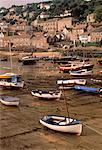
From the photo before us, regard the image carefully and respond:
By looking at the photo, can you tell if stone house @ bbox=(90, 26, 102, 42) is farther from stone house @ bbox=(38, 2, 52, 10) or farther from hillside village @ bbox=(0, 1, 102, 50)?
stone house @ bbox=(38, 2, 52, 10)

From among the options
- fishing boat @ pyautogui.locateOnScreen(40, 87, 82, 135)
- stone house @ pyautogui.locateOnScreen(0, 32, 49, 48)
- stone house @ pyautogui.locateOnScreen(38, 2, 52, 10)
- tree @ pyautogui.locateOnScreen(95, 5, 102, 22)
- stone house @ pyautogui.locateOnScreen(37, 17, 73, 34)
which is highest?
stone house @ pyautogui.locateOnScreen(38, 2, 52, 10)

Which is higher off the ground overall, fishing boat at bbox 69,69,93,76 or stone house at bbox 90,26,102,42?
stone house at bbox 90,26,102,42

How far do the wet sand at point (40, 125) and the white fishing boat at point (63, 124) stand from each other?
27cm

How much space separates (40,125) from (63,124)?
1804 mm

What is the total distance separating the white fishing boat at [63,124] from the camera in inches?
728

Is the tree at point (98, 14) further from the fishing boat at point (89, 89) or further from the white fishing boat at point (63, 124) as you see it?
the white fishing boat at point (63, 124)

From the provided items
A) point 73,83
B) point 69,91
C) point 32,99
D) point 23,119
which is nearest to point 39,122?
point 23,119

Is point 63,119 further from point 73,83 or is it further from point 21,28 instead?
point 21,28

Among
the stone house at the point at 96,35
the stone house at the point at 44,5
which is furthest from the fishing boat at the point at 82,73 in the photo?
the stone house at the point at 44,5

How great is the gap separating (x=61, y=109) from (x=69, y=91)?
5.90m

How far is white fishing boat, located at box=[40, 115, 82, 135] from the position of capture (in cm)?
1850

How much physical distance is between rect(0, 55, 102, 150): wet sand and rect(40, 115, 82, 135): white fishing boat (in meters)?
0.27

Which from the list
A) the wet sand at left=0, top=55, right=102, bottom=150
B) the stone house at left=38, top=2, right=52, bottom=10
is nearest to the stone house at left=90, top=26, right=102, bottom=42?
the wet sand at left=0, top=55, right=102, bottom=150

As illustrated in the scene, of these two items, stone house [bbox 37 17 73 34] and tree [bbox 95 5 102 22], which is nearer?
tree [bbox 95 5 102 22]
